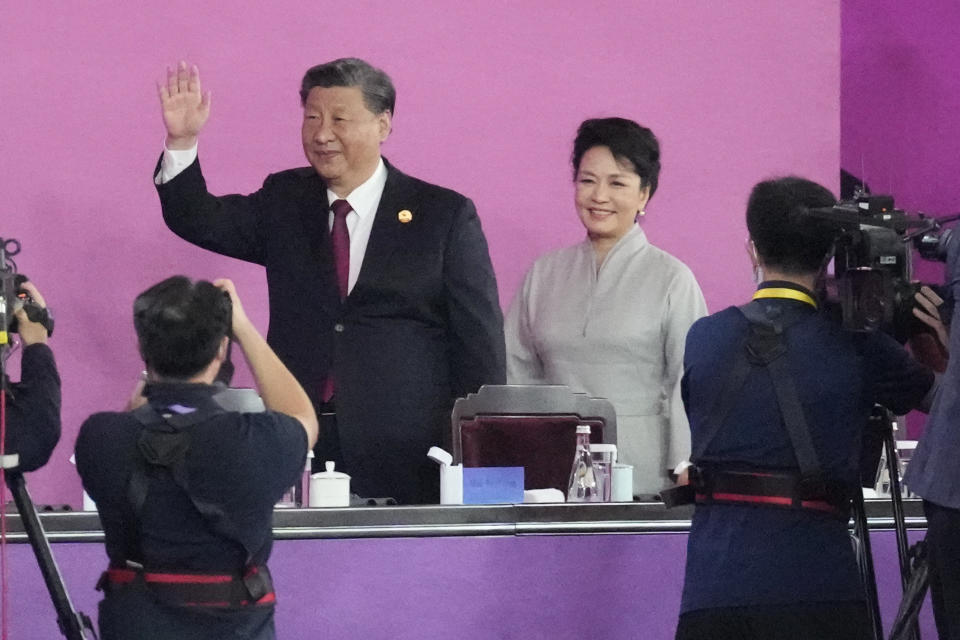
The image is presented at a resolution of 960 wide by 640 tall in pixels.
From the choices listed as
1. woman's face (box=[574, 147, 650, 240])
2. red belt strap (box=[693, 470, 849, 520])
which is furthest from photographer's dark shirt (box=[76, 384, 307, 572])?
woman's face (box=[574, 147, 650, 240])

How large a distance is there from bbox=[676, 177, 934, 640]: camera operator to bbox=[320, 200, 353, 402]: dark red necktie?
113 centimetres

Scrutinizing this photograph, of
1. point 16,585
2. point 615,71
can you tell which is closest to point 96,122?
point 615,71

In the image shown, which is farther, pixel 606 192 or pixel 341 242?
pixel 606 192

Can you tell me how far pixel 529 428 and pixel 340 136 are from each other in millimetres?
749

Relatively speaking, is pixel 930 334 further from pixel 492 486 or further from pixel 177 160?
pixel 177 160

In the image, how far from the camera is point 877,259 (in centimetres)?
217

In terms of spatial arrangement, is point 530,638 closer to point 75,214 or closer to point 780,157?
point 75,214

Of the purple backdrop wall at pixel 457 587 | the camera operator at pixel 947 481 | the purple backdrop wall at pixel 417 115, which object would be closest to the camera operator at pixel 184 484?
the purple backdrop wall at pixel 457 587

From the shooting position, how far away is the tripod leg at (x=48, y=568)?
2.12 metres

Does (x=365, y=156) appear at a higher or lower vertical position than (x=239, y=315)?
higher

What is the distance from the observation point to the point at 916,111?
167 inches

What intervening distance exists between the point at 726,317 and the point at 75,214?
2346 mm

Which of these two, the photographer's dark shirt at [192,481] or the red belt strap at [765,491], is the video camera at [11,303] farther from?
the red belt strap at [765,491]

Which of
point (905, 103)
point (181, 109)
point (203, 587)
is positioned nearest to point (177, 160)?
point (181, 109)
